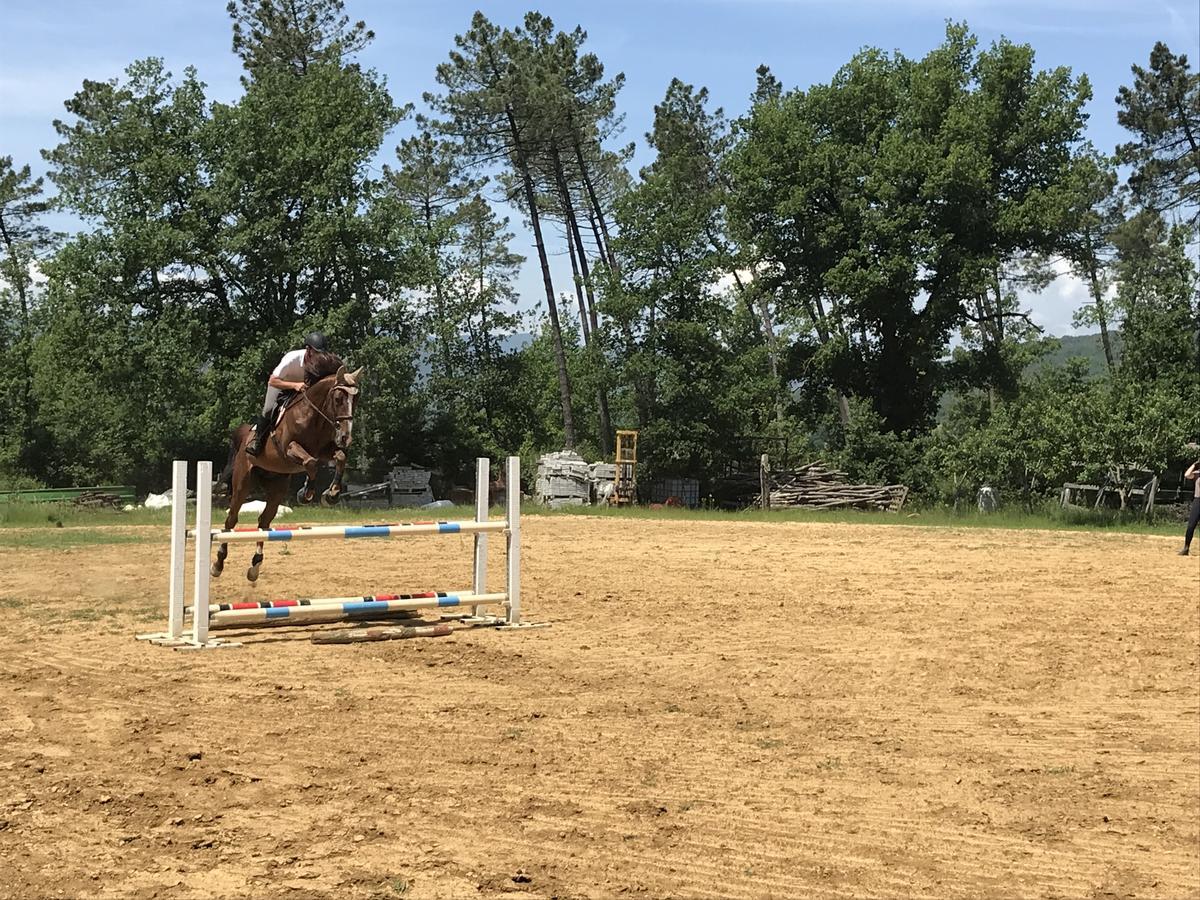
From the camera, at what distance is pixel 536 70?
3594 cm

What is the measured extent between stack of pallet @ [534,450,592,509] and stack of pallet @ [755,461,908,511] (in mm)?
5584

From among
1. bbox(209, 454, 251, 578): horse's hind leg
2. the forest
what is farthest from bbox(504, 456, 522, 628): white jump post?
the forest

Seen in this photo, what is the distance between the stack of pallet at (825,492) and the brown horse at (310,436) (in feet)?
79.4

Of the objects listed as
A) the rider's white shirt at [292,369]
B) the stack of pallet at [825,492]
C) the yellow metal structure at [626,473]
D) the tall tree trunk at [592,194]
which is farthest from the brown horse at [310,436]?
the tall tree trunk at [592,194]

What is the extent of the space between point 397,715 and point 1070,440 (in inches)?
921

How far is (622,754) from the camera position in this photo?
6.38 metres

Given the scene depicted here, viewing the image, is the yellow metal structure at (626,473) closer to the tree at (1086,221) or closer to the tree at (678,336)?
the tree at (678,336)

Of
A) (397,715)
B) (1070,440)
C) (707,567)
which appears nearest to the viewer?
(397,715)

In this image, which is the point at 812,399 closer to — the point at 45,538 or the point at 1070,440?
the point at 1070,440

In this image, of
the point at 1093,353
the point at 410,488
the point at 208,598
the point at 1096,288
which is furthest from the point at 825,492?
the point at 1093,353

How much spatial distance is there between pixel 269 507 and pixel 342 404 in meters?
2.13

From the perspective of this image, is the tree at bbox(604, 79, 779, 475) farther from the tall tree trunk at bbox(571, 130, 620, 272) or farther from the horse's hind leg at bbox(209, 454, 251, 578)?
the horse's hind leg at bbox(209, 454, 251, 578)

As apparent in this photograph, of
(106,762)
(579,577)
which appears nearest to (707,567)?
(579,577)

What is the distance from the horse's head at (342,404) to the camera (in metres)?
9.81
